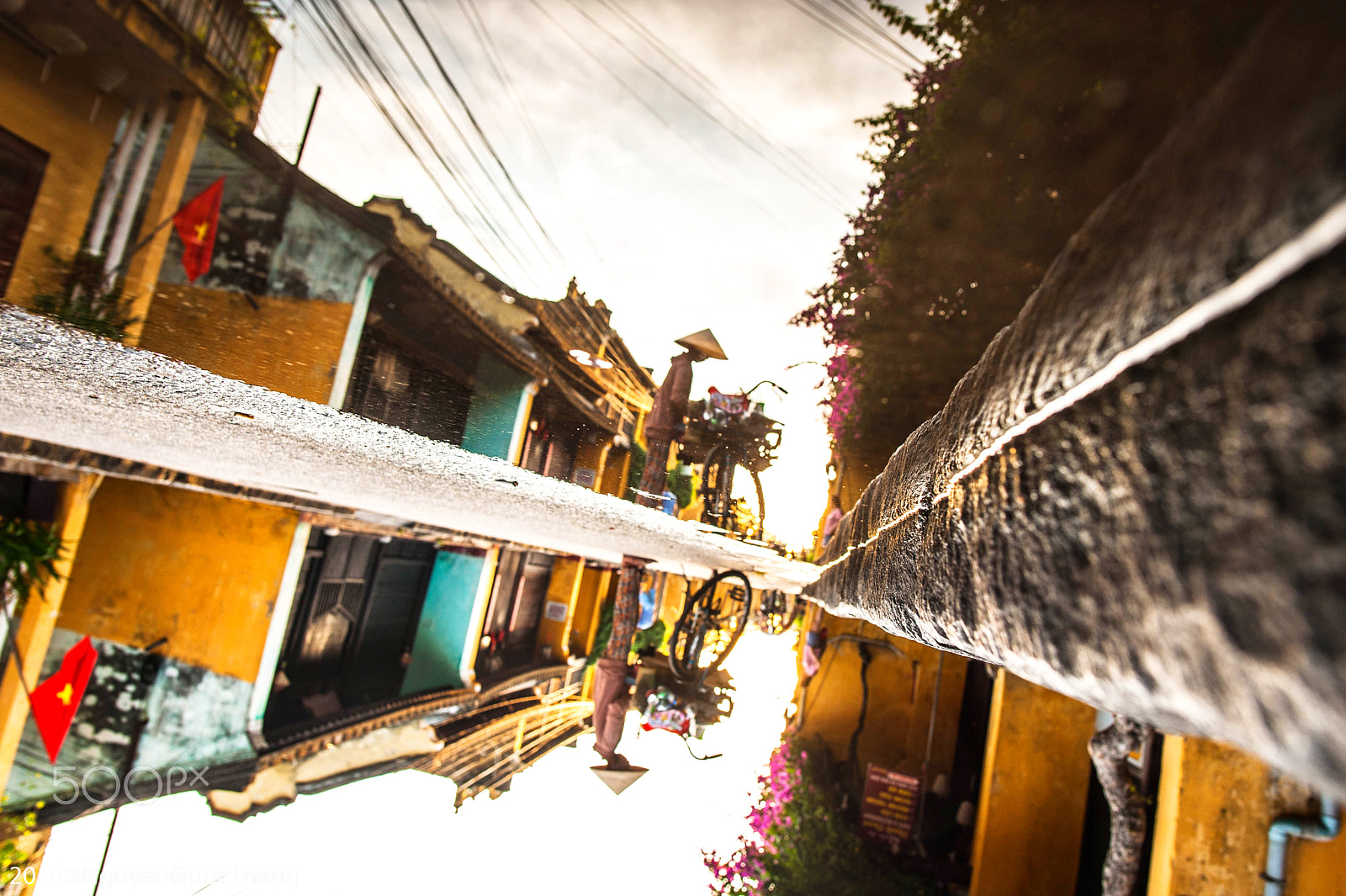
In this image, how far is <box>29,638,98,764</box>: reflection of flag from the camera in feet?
13.3

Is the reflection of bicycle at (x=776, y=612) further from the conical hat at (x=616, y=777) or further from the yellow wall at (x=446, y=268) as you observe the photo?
the yellow wall at (x=446, y=268)

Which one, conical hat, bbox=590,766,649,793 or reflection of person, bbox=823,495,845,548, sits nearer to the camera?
reflection of person, bbox=823,495,845,548

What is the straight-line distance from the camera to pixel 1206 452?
0.30 m

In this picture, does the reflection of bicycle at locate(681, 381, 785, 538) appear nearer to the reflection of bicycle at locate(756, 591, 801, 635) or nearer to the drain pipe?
the drain pipe

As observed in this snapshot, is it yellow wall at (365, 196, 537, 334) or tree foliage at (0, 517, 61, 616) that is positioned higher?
yellow wall at (365, 196, 537, 334)

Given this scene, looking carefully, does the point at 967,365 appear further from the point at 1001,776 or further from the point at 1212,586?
the point at 1001,776

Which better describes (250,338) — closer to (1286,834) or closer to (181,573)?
(1286,834)

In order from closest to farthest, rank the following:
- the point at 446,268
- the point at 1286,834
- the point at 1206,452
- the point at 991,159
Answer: the point at 1206,452, the point at 446,268, the point at 991,159, the point at 1286,834

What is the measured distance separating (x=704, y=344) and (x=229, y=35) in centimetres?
324

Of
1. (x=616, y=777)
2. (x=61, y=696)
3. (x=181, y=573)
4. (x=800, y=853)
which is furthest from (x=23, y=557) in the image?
(x=800, y=853)

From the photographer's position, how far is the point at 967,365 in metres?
3.11

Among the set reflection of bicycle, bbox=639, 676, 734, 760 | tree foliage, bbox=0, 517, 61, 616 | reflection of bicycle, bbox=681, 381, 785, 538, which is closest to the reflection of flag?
tree foliage, bbox=0, 517, 61, 616

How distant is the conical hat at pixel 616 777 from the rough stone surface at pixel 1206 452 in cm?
548

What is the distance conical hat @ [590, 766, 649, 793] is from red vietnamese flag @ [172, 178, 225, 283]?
5031 mm
